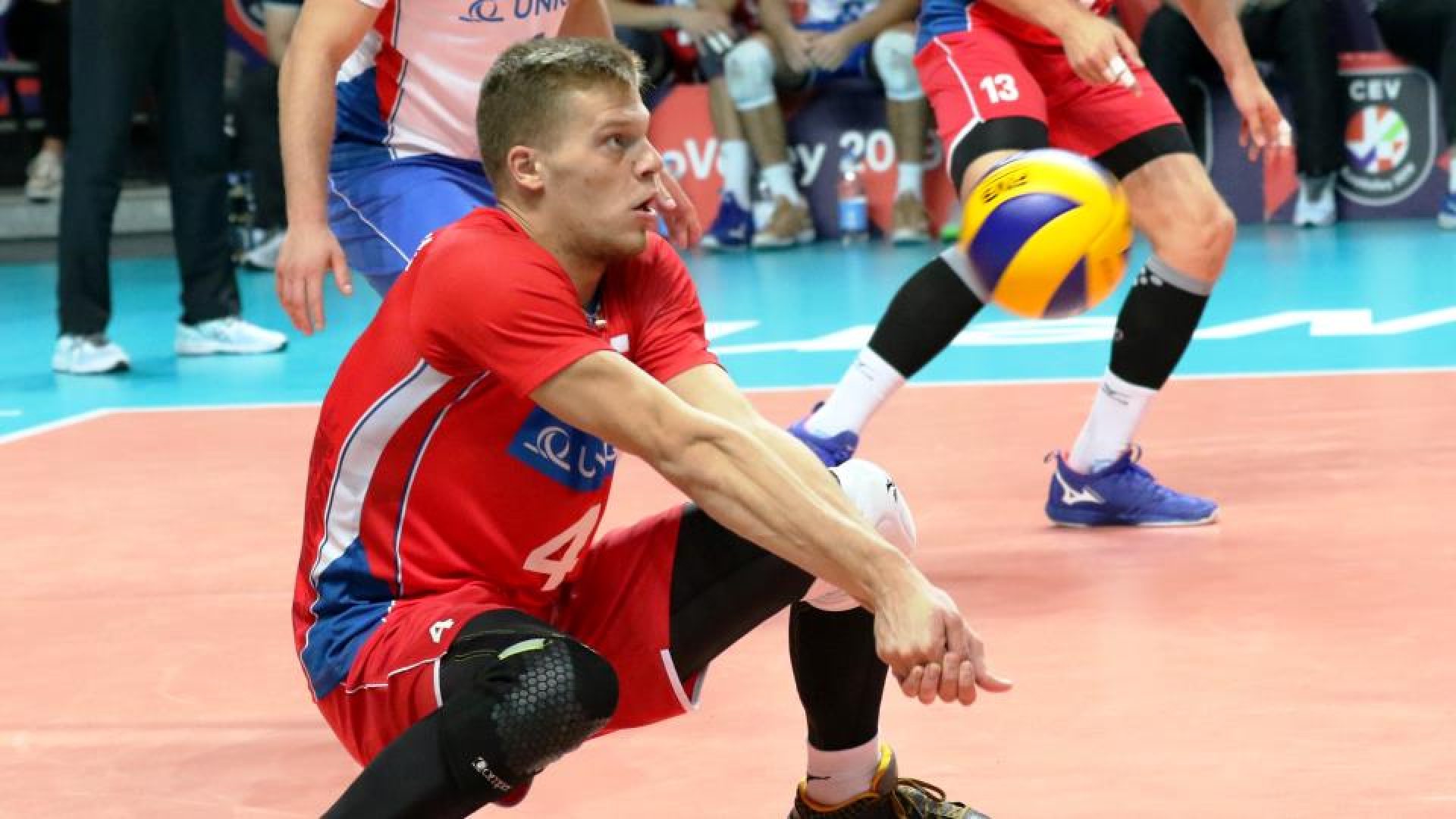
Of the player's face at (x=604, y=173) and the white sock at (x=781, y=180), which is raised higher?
the player's face at (x=604, y=173)

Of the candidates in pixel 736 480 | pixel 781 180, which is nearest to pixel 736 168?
pixel 781 180

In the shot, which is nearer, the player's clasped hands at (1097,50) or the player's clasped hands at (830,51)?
the player's clasped hands at (1097,50)

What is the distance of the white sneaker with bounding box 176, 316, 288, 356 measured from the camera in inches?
326

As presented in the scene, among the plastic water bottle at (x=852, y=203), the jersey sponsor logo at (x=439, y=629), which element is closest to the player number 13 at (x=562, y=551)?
the jersey sponsor logo at (x=439, y=629)

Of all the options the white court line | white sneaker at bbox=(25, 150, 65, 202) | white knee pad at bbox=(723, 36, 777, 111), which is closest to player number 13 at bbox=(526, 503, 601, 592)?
the white court line

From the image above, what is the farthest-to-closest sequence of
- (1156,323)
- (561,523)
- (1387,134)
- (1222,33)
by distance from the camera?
1. (1387,134)
2. (1222,33)
3. (1156,323)
4. (561,523)

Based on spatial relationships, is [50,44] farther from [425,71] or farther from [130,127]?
[425,71]

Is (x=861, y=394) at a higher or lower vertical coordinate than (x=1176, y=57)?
higher

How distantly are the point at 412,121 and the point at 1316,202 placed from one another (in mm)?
7554

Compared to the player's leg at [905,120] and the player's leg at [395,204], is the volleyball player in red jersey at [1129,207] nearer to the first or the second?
the player's leg at [395,204]

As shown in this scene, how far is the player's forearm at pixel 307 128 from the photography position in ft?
11.4

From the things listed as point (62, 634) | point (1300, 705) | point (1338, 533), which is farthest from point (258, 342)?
point (1300, 705)

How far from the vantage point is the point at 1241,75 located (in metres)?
4.79

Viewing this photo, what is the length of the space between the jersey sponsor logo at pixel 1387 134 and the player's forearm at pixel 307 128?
789 centimetres
